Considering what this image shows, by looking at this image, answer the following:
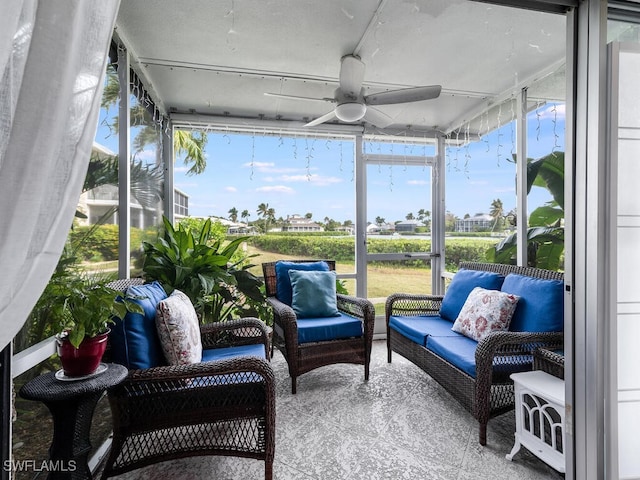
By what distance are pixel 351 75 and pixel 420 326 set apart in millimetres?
2071

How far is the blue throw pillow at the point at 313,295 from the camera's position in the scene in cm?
310

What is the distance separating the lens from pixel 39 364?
1369 mm

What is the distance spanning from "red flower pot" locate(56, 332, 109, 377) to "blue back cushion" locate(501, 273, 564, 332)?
2.47m

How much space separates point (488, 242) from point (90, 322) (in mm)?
3584

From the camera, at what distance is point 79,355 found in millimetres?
1315

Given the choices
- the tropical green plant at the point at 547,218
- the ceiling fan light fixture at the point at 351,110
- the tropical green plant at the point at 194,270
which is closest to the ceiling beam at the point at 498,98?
the tropical green plant at the point at 547,218

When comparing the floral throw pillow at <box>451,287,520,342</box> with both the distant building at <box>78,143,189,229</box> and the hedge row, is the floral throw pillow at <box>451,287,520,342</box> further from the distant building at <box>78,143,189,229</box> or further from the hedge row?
the distant building at <box>78,143,189,229</box>

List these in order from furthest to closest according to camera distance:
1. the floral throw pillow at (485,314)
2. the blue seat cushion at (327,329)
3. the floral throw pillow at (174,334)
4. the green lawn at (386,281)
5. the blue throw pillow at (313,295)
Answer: the green lawn at (386,281), the blue throw pillow at (313,295), the blue seat cushion at (327,329), the floral throw pillow at (485,314), the floral throw pillow at (174,334)

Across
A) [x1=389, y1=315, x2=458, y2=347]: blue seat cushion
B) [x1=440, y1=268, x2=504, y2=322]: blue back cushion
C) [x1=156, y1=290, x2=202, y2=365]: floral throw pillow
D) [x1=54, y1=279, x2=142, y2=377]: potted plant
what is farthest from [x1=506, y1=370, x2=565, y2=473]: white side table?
[x1=54, y1=279, x2=142, y2=377]: potted plant

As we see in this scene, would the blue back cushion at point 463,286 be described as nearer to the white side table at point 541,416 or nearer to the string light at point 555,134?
the white side table at point 541,416

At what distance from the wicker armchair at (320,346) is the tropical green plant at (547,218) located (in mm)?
1512

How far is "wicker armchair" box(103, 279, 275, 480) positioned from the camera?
5.16 feet

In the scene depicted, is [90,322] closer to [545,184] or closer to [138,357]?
[138,357]

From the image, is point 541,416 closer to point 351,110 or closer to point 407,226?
point 351,110
